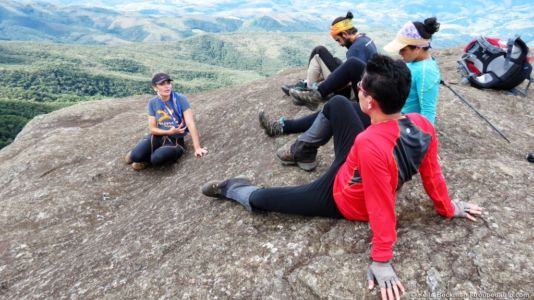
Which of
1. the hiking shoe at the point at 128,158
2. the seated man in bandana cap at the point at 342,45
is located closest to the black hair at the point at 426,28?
the seated man in bandana cap at the point at 342,45

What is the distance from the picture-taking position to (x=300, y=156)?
888 centimetres

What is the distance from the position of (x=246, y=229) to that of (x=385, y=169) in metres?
3.52

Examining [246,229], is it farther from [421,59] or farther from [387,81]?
[421,59]

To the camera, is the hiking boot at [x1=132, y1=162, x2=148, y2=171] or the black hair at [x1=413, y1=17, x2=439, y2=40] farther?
the hiking boot at [x1=132, y1=162, x2=148, y2=171]

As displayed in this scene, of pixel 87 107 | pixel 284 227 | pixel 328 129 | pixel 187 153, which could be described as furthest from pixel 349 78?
pixel 87 107

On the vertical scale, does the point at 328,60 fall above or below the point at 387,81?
below

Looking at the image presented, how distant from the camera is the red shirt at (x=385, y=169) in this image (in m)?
5.05

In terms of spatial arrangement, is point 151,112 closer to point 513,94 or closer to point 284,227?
point 284,227

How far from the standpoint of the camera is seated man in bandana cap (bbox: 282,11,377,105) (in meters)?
10.9

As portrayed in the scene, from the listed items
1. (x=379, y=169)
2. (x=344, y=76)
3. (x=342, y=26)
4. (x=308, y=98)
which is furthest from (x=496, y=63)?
(x=379, y=169)

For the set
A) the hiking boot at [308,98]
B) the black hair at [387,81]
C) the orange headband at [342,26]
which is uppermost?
the orange headband at [342,26]

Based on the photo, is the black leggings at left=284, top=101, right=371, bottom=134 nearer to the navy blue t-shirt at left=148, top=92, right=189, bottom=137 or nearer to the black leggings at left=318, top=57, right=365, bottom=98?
the black leggings at left=318, top=57, right=365, bottom=98

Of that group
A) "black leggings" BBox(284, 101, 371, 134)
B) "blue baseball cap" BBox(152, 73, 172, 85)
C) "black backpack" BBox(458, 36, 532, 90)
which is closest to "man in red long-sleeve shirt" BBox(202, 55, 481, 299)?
"black leggings" BBox(284, 101, 371, 134)

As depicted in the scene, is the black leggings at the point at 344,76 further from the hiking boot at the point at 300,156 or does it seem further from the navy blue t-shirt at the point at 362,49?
the hiking boot at the point at 300,156
